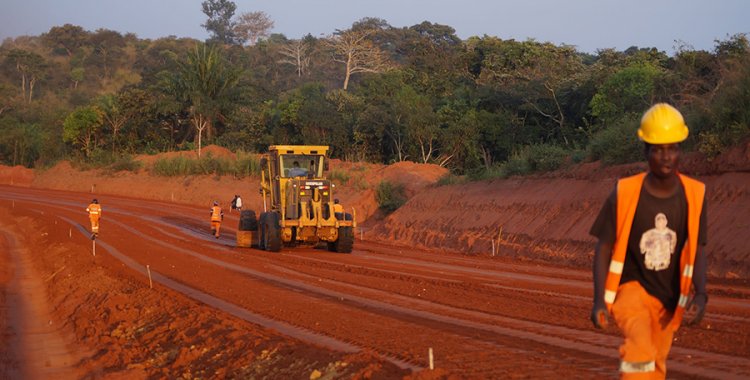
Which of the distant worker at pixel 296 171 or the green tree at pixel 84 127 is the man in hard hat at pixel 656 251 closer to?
the distant worker at pixel 296 171

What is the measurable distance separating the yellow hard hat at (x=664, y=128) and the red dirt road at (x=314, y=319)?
129 inches

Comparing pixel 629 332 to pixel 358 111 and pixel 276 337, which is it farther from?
pixel 358 111

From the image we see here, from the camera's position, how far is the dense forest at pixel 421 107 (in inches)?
1153

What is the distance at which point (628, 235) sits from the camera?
5.27m

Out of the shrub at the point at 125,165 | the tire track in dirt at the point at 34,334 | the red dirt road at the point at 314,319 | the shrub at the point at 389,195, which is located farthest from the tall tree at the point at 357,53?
the tire track in dirt at the point at 34,334

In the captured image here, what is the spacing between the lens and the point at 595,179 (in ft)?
85.0

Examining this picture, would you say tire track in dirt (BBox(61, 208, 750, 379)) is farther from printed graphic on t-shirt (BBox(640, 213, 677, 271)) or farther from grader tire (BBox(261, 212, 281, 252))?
grader tire (BBox(261, 212, 281, 252))

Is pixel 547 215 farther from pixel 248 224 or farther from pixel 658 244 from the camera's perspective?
pixel 658 244

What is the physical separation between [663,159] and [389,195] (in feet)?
110

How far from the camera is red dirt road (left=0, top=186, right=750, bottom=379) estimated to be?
9172mm

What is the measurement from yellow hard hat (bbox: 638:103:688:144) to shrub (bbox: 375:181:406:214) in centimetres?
3253

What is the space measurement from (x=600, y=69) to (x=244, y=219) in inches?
796

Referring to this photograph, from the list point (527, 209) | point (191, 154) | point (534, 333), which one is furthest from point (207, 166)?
point (534, 333)

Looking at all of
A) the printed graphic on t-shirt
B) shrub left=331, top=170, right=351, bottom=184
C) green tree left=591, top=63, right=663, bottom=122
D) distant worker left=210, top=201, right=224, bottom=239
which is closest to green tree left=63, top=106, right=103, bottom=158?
shrub left=331, top=170, right=351, bottom=184
